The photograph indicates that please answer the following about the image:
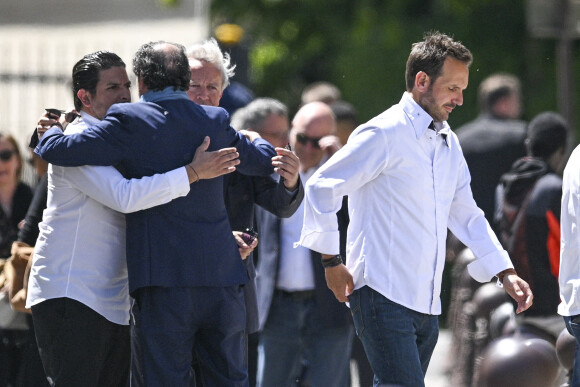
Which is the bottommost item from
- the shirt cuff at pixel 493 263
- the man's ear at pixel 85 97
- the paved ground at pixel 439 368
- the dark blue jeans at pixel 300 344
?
the paved ground at pixel 439 368

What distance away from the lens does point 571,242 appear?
4957 mm

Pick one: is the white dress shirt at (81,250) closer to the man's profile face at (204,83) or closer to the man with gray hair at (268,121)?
the man's profile face at (204,83)

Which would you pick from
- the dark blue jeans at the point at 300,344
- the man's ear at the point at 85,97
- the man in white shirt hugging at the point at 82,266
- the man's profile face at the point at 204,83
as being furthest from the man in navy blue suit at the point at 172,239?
the dark blue jeans at the point at 300,344

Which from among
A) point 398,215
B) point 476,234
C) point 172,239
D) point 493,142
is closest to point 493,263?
point 476,234

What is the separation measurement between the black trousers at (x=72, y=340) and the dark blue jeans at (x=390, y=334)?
3.36 ft

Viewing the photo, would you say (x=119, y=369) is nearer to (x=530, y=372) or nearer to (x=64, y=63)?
(x=530, y=372)

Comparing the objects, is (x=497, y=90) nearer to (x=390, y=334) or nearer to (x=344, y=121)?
(x=344, y=121)

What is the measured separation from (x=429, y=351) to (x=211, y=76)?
61.0 inches

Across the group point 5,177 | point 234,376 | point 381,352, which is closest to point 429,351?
point 381,352

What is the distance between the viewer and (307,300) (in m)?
6.49

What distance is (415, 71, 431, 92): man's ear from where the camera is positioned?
4.78 m

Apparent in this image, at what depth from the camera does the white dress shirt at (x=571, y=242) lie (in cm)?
491

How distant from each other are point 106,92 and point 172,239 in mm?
732

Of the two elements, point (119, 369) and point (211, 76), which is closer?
point (119, 369)
